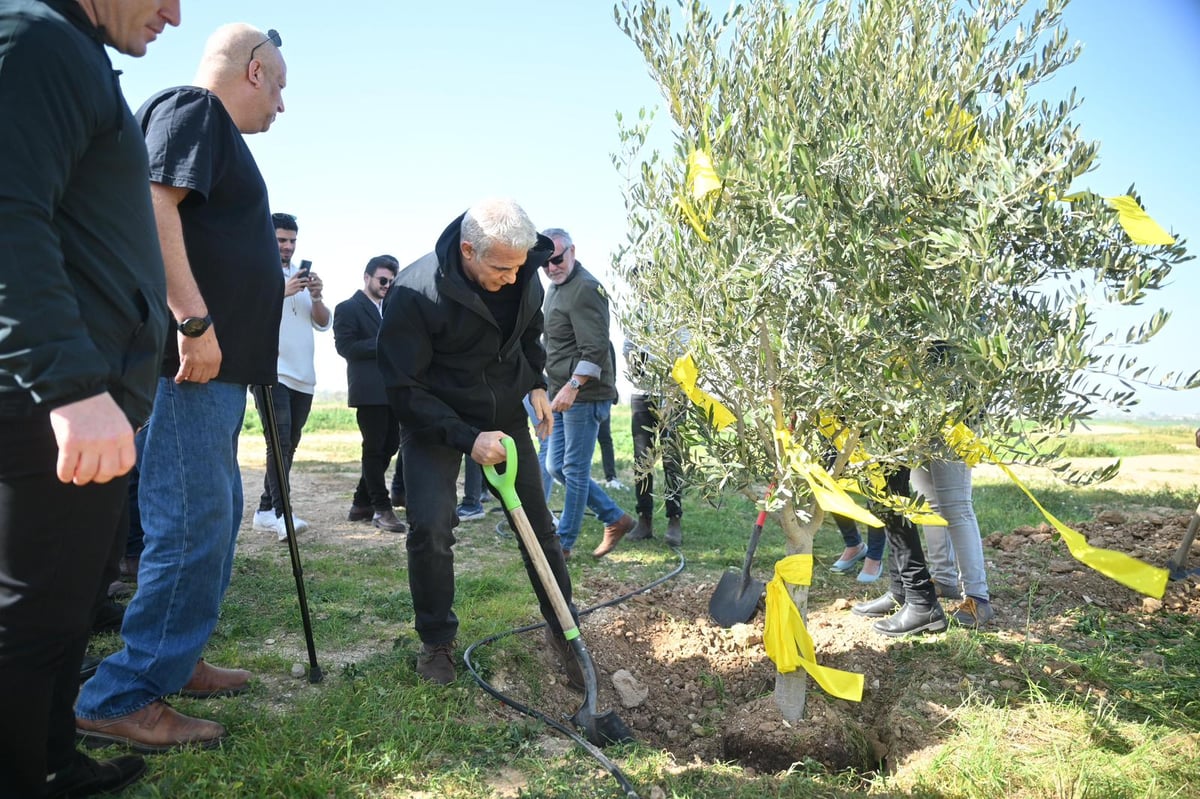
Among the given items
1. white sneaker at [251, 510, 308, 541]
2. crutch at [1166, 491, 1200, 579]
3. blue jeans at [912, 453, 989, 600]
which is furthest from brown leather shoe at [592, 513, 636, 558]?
crutch at [1166, 491, 1200, 579]

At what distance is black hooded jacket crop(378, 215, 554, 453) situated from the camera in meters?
3.76

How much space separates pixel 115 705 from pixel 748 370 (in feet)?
9.38

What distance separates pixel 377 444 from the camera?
295 inches

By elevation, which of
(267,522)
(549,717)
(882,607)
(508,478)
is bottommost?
(549,717)

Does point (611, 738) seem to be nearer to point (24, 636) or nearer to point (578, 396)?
point (24, 636)

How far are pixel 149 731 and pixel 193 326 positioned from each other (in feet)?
5.10

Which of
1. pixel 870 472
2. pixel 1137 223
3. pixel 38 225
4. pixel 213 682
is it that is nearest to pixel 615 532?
pixel 870 472

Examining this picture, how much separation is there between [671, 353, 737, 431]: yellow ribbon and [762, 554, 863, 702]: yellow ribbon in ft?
2.34

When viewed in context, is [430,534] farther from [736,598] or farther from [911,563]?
[911,563]

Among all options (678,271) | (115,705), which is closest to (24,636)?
(115,705)

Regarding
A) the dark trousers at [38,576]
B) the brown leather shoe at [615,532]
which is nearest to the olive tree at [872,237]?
the dark trousers at [38,576]

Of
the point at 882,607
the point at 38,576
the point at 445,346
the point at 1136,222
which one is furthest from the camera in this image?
the point at 882,607

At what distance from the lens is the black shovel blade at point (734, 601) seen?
5.07 meters

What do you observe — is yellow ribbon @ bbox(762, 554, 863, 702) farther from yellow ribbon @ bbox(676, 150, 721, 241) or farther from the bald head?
the bald head
